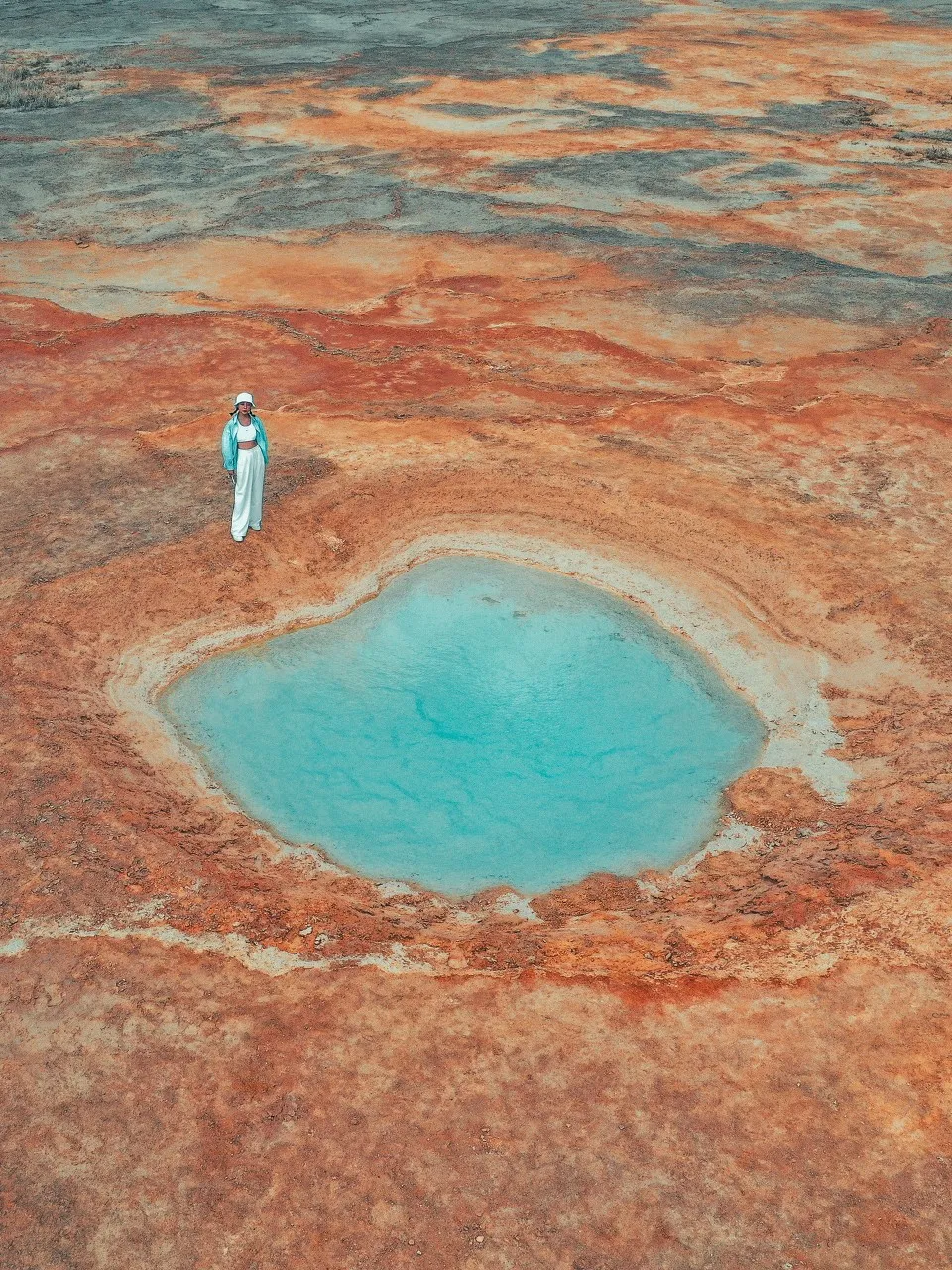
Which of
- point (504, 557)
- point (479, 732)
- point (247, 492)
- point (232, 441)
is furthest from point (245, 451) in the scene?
point (479, 732)

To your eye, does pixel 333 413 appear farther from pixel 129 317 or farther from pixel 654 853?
pixel 654 853

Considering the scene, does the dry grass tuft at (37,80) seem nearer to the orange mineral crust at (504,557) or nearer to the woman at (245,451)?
the orange mineral crust at (504,557)

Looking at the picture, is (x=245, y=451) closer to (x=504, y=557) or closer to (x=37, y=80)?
(x=504, y=557)

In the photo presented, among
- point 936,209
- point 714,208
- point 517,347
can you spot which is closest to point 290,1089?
point 517,347

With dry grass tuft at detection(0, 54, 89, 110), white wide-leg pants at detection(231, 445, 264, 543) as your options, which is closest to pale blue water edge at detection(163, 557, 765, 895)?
white wide-leg pants at detection(231, 445, 264, 543)

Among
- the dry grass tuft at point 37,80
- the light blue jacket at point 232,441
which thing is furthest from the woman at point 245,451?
the dry grass tuft at point 37,80

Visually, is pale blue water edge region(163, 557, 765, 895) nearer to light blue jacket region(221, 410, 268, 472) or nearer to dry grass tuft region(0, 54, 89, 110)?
light blue jacket region(221, 410, 268, 472)
